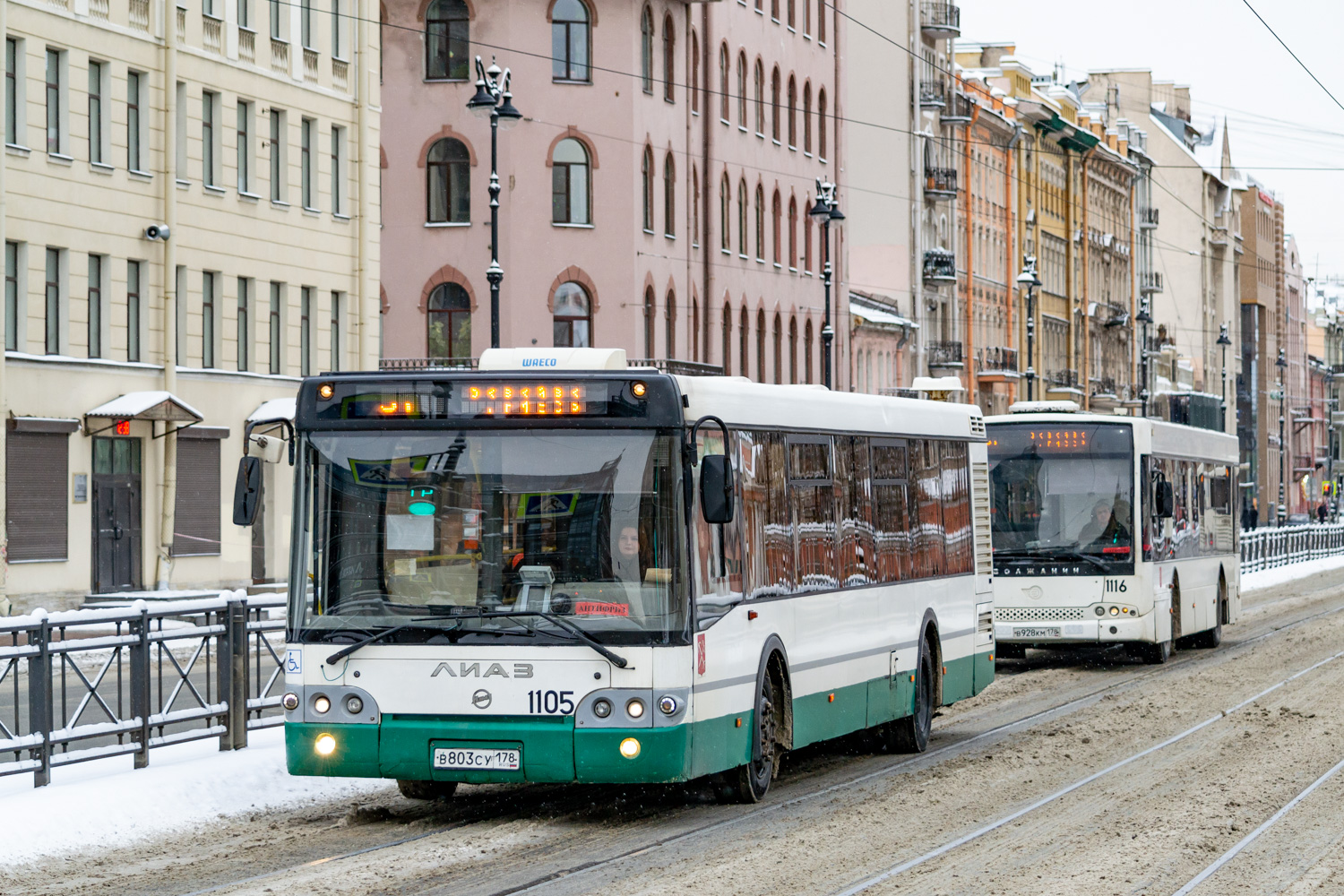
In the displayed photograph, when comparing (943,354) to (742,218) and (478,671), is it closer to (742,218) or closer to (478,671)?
(742,218)

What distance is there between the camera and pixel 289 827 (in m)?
13.3

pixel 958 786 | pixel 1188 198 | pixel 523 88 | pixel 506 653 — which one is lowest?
pixel 958 786

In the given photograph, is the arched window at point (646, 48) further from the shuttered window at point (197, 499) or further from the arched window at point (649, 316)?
the shuttered window at point (197, 499)

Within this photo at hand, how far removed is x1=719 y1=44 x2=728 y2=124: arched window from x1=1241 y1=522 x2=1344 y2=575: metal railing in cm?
1760

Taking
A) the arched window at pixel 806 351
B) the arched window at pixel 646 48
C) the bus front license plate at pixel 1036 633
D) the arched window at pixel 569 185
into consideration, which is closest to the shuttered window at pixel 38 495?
the bus front license plate at pixel 1036 633

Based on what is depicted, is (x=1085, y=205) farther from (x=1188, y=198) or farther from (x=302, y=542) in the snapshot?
(x=302, y=542)

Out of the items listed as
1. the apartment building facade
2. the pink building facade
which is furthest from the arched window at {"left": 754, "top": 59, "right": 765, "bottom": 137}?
the apartment building facade

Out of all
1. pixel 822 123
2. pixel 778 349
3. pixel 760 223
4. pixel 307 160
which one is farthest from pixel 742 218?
pixel 307 160

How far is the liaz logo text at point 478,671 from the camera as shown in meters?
12.9

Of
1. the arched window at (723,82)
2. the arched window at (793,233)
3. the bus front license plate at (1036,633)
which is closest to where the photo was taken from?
the bus front license plate at (1036,633)

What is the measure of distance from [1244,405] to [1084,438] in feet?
425

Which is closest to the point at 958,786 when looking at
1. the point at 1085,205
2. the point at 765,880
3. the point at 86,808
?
the point at 765,880

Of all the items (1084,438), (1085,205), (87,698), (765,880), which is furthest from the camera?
(1085,205)

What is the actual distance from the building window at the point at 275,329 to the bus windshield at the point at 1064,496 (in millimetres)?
22271
